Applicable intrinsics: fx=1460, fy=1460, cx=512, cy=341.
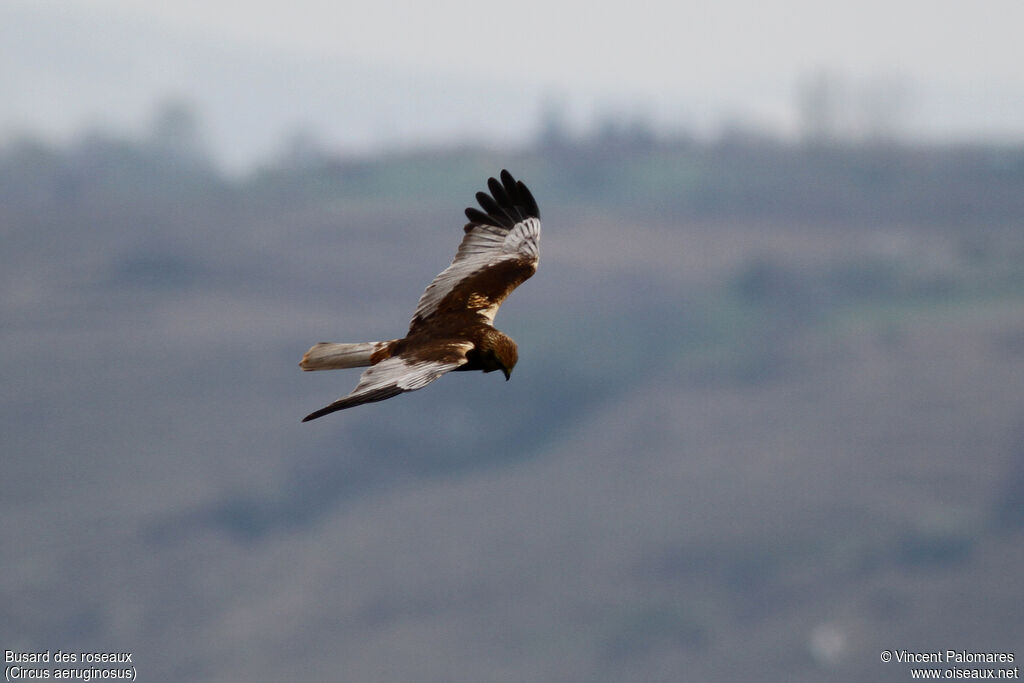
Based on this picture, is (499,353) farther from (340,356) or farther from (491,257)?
(491,257)

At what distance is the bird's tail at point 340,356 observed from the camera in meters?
22.8

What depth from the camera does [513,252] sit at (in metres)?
26.8

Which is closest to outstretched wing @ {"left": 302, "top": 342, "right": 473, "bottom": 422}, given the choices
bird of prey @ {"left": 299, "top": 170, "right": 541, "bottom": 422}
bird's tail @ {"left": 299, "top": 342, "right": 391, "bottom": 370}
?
bird of prey @ {"left": 299, "top": 170, "right": 541, "bottom": 422}

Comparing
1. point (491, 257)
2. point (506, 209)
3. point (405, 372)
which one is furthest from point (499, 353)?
point (506, 209)

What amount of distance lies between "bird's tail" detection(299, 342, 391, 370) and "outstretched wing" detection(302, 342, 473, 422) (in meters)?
0.82

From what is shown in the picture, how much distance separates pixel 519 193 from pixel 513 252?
1.28m

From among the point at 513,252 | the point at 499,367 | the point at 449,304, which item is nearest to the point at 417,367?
the point at 499,367

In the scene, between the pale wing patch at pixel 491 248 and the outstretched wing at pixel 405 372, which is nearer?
the outstretched wing at pixel 405 372

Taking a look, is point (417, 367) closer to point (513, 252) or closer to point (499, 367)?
point (499, 367)

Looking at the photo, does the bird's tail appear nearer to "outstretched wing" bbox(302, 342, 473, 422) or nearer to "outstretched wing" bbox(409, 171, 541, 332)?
"outstretched wing" bbox(302, 342, 473, 422)

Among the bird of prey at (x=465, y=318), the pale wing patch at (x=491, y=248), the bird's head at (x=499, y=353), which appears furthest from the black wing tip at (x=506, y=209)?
the bird's head at (x=499, y=353)

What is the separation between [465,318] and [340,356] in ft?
7.03

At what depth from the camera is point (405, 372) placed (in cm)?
2020

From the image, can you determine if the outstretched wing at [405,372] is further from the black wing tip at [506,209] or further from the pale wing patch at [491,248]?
the black wing tip at [506,209]
